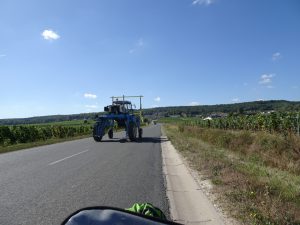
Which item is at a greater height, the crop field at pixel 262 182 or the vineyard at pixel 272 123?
the vineyard at pixel 272 123

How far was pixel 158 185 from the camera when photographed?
9266 millimetres

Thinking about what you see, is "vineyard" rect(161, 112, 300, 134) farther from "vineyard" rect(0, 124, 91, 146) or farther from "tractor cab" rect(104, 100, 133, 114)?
"vineyard" rect(0, 124, 91, 146)

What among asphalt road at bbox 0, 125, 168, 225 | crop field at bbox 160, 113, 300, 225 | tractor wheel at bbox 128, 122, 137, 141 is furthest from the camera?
tractor wheel at bbox 128, 122, 137, 141

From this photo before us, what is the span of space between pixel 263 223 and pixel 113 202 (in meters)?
2.96

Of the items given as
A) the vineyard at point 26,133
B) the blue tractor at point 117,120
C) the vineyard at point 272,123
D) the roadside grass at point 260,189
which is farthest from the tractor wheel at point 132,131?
the roadside grass at point 260,189

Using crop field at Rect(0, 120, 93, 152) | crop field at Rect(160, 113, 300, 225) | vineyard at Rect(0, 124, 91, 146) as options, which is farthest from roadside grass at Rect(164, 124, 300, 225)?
vineyard at Rect(0, 124, 91, 146)

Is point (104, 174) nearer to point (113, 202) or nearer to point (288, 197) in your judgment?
point (113, 202)

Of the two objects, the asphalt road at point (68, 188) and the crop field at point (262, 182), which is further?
the asphalt road at point (68, 188)

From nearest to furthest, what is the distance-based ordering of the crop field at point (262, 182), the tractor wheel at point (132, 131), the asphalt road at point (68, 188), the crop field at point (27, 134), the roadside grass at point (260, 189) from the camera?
the roadside grass at point (260, 189) < the crop field at point (262, 182) < the asphalt road at point (68, 188) < the tractor wheel at point (132, 131) < the crop field at point (27, 134)

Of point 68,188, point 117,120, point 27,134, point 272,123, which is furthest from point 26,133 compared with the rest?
point 68,188

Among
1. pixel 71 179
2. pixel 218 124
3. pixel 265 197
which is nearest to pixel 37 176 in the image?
pixel 71 179

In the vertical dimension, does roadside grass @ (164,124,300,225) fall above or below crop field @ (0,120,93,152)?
below

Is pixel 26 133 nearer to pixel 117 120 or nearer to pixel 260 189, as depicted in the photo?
pixel 117 120

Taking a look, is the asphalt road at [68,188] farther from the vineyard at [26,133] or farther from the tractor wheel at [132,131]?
the vineyard at [26,133]
